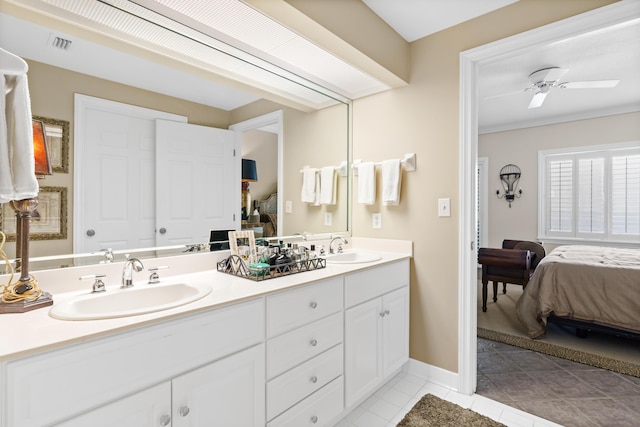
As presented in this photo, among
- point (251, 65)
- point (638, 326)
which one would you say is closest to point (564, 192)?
point (638, 326)

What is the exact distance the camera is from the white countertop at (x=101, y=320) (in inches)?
32.4

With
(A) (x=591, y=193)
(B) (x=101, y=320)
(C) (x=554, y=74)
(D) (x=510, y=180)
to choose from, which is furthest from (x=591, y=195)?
(B) (x=101, y=320)

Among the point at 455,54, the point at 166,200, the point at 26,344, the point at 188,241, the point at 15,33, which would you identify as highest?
the point at 455,54

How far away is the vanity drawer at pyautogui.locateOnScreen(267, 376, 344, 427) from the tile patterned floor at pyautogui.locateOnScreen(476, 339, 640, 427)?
107 cm

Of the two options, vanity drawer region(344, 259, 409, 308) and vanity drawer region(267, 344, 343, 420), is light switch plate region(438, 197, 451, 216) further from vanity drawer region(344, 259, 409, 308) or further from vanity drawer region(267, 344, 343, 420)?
vanity drawer region(267, 344, 343, 420)

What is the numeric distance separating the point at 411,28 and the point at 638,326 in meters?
2.89

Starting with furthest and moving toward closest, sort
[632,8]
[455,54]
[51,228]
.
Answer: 1. [455,54]
2. [632,8]
3. [51,228]

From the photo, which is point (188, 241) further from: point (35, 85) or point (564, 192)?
point (564, 192)

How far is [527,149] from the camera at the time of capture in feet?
17.0

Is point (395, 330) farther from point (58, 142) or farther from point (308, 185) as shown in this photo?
point (58, 142)

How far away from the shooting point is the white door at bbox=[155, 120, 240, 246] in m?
1.57

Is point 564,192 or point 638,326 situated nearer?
point 638,326

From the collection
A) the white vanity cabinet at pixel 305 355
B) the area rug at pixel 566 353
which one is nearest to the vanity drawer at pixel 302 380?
the white vanity cabinet at pixel 305 355

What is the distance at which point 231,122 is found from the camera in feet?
6.05
